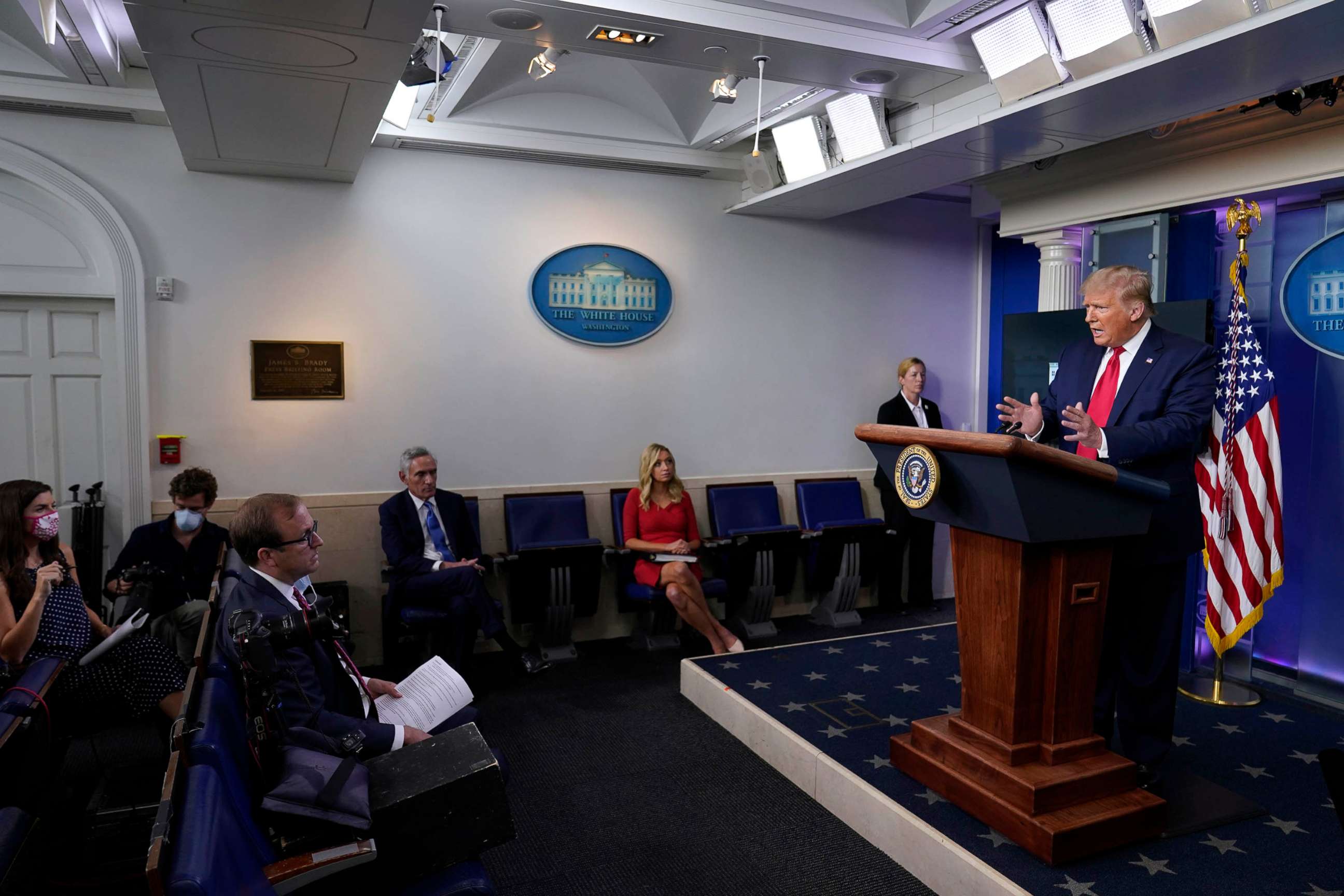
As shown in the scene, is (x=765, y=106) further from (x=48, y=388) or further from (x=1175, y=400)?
(x=48, y=388)

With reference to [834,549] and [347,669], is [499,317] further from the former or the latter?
[347,669]

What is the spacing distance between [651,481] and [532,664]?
1.27 metres

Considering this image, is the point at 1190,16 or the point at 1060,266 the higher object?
the point at 1190,16

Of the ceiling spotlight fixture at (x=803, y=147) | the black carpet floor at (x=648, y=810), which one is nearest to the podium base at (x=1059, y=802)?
the black carpet floor at (x=648, y=810)

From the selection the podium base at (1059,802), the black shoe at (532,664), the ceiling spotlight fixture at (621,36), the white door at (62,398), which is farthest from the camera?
the black shoe at (532,664)

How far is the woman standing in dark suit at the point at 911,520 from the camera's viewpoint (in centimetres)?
640

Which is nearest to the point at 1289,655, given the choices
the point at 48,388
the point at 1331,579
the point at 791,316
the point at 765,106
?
the point at 1331,579

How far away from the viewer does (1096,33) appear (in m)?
3.50

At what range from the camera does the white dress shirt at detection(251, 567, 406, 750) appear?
2422 millimetres

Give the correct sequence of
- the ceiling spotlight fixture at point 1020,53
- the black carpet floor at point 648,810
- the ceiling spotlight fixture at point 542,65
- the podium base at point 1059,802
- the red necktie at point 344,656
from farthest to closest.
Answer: the ceiling spotlight fixture at point 542,65, the ceiling spotlight fixture at point 1020,53, the black carpet floor at point 648,810, the podium base at point 1059,802, the red necktie at point 344,656

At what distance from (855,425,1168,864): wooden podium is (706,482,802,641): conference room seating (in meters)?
2.73

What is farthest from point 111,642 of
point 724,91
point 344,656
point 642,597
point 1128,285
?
point 1128,285

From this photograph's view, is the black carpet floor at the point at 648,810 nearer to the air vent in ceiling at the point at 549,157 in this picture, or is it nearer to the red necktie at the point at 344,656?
the red necktie at the point at 344,656

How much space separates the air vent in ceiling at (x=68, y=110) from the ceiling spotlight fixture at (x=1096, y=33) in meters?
4.39
